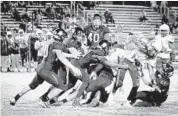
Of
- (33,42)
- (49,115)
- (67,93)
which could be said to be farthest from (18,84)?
(49,115)

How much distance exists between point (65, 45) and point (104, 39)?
0.64 m

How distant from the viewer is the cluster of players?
739cm

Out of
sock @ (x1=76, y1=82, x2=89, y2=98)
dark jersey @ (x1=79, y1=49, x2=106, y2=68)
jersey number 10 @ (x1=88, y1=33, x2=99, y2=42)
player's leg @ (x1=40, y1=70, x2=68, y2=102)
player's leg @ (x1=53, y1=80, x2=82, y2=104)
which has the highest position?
jersey number 10 @ (x1=88, y1=33, x2=99, y2=42)

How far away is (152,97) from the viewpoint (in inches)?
311

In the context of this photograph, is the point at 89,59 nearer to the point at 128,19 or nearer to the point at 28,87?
the point at 28,87

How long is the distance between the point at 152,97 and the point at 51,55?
165 cm

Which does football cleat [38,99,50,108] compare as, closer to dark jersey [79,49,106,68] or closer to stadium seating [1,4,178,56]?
dark jersey [79,49,106,68]

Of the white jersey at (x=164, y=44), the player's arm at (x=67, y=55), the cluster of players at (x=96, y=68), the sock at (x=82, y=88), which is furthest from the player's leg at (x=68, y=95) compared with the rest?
the white jersey at (x=164, y=44)

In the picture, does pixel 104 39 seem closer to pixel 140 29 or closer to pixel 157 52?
pixel 157 52

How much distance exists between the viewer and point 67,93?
7.91 metres

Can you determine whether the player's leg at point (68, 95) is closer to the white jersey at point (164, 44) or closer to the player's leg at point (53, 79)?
the player's leg at point (53, 79)

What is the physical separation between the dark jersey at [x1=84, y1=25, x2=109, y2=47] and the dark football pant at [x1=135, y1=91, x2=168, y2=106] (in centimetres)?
100

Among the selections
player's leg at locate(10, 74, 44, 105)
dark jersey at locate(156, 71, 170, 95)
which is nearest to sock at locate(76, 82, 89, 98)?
player's leg at locate(10, 74, 44, 105)

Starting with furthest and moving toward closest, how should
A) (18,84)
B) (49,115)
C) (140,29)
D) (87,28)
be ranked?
(140,29), (18,84), (87,28), (49,115)
